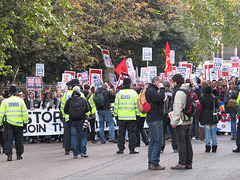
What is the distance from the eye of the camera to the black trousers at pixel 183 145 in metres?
9.94

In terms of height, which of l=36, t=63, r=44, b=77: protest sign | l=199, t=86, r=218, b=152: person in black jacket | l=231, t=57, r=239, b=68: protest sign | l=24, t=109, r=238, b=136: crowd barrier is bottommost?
l=24, t=109, r=238, b=136: crowd barrier

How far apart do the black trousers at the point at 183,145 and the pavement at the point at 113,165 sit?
9.7 inches

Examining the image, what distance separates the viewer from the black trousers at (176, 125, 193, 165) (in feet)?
32.6

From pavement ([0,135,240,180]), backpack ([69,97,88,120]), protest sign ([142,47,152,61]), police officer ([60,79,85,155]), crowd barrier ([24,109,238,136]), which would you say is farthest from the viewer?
protest sign ([142,47,152,61])

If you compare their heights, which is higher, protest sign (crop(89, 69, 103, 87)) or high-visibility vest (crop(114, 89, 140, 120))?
protest sign (crop(89, 69, 103, 87))

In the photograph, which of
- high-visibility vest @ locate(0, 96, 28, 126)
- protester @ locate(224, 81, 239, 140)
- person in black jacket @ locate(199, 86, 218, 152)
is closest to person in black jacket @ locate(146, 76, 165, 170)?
person in black jacket @ locate(199, 86, 218, 152)

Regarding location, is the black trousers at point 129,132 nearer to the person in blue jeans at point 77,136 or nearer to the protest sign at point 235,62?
the person in blue jeans at point 77,136

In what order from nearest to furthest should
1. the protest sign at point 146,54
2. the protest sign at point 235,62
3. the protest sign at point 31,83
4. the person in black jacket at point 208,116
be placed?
the person in black jacket at point 208,116 < the protest sign at point 31,83 < the protest sign at point 146,54 < the protest sign at point 235,62

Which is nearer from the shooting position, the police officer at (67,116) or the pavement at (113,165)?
the pavement at (113,165)

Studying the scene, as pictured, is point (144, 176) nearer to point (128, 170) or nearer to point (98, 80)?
point (128, 170)

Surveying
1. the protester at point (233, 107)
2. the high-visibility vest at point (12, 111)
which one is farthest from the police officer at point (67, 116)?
the protester at point (233, 107)

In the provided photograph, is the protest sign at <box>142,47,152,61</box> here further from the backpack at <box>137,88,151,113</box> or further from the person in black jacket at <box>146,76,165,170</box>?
the person in black jacket at <box>146,76,165,170</box>

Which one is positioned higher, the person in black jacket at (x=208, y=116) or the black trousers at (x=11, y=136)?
the person in black jacket at (x=208, y=116)

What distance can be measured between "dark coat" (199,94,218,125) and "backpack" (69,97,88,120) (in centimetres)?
320
